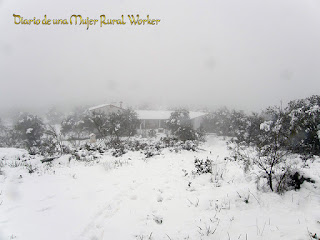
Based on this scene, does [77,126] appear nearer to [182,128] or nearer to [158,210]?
[182,128]

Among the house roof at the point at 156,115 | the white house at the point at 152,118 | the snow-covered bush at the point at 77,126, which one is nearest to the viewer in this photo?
the snow-covered bush at the point at 77,126

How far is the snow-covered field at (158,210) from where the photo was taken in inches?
102

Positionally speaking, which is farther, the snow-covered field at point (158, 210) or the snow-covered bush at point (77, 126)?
the snow-covered bush at point (77, 126)

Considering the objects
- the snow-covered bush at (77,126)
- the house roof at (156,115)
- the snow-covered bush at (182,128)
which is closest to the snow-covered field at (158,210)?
the snow-covered bush at (182,128)

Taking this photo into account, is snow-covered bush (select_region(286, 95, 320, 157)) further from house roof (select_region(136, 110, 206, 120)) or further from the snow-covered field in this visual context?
house roof (select_region(136, 110, 206, 120))

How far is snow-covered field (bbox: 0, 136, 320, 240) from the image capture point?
8.52 ft

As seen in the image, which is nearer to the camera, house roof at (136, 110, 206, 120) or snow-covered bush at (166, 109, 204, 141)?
snow-covered bush at (166, 109, 204, 141)

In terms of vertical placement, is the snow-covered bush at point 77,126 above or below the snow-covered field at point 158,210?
below

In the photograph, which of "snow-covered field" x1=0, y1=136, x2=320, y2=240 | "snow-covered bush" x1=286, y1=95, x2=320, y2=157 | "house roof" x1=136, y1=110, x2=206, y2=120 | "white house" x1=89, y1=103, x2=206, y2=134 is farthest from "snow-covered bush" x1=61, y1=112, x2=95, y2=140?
"snow-covered bush" x1=286, y1=95, x2=320, y2=157

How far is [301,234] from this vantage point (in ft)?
7.44

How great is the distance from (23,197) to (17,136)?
32.6 metres

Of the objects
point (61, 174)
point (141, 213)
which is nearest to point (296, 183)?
point (141, 213)

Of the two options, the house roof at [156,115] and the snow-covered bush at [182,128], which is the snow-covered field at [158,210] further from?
the house roof at [156,115]

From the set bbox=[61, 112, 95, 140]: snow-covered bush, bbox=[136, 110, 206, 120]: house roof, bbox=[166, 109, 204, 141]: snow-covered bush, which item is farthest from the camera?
bbox=[136, 110, 206, 120]: house roof
